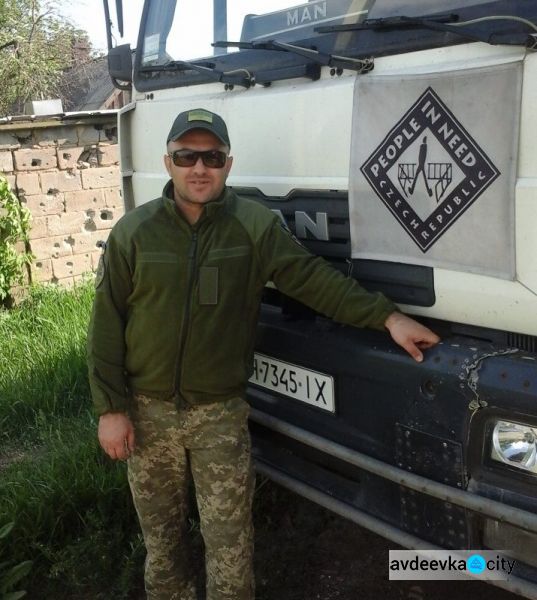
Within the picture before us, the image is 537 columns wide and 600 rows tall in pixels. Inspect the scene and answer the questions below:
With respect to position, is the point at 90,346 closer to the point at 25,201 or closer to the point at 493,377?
the point at 493,377

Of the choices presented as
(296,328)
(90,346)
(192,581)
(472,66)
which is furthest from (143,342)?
(472,66)

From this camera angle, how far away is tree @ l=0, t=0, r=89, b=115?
59.6ft

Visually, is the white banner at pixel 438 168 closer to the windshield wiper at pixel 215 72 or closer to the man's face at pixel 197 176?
the man's face at pixel 197 176

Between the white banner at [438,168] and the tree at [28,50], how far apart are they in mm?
17427

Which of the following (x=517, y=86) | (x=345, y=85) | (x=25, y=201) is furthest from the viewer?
(x=25, y=201)

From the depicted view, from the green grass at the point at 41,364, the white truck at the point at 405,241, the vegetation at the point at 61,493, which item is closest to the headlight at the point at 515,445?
the white truck at the point at 405,241

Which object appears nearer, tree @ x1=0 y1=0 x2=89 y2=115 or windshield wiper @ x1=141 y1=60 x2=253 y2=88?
windshield wiper @ x1=141 y1=60 x2=253 y2=88

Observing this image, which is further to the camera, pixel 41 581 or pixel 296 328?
pixel 41 581

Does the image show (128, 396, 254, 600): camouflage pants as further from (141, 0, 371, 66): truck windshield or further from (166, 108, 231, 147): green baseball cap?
(141, 0, 371, 66): truck windshield

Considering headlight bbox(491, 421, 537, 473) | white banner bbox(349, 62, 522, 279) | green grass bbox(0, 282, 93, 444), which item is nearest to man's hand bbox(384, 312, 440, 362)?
white banner bbox(349, 62, 522, 279)

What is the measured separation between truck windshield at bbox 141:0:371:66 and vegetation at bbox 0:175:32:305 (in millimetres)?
3317

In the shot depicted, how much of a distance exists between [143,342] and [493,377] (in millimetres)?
1024

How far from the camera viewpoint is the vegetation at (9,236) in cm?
611

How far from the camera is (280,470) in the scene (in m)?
2.57
